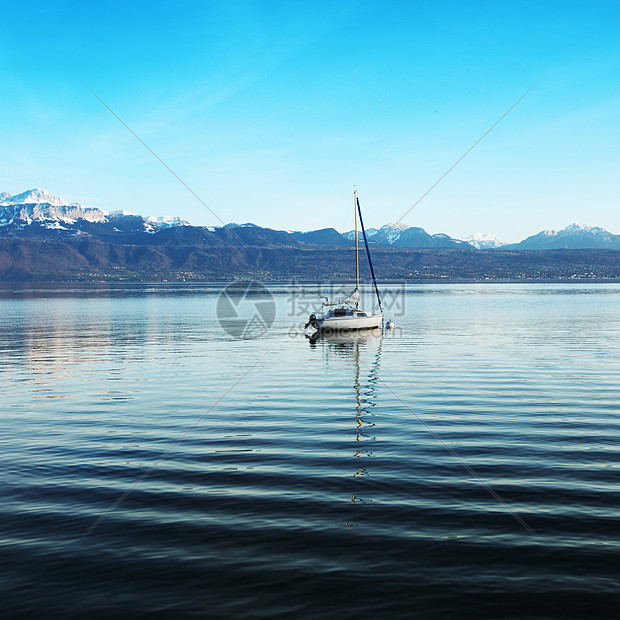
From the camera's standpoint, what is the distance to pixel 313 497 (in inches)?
597

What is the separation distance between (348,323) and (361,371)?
27.7 metres

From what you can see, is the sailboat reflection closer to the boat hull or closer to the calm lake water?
the calm lake water

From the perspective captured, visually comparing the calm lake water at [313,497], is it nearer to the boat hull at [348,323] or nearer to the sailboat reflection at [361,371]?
the sailboat reflection at [361,371]

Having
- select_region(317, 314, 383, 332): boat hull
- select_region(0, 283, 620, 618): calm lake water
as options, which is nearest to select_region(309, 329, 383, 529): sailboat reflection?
select_region(0, 283, 620, 618): calm lake water

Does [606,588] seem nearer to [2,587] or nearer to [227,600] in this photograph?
[227,600]

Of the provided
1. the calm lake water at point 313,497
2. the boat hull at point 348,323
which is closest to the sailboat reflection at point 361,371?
the calm lake water at point 313,497

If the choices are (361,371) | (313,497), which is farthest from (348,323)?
(313,497)

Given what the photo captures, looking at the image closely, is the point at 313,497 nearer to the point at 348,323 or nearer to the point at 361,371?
the point at 361,371

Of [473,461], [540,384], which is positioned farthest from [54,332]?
[473,461]

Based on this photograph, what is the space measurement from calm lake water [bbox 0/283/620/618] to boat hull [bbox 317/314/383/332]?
29950 mm

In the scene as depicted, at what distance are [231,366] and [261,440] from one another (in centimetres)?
2266

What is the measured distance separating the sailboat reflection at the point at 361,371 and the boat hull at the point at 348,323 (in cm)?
90

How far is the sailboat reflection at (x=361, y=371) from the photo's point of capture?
1892 cm

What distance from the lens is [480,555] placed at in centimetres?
1166
